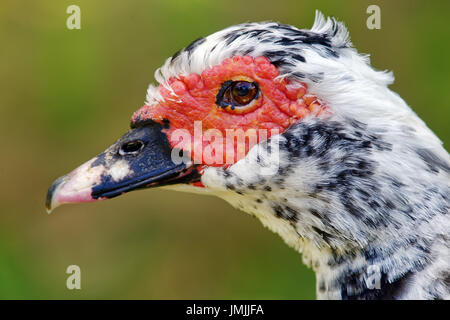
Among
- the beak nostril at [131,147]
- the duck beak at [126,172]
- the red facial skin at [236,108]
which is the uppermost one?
the red facial skin at [236,108]

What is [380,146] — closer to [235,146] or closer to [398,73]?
[235,146]

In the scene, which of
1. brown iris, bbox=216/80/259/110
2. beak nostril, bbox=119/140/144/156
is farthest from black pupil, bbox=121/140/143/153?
brown iris, bbox=216/80/259/110

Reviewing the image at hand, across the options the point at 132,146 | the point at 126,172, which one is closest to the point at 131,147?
the point at 132,146

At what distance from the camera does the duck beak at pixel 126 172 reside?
99.4 inches

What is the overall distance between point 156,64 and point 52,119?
1.26 m

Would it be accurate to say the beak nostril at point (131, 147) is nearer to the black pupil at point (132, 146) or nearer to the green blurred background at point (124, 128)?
the black pupil at point (132, 146)

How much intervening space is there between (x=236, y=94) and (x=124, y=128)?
159 inches

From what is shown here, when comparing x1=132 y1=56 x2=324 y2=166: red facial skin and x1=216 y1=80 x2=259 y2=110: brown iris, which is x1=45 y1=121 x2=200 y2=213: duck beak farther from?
x1=216 y1=80 x2=259 y2=110: brown iris

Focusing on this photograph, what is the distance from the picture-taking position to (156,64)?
6.15m

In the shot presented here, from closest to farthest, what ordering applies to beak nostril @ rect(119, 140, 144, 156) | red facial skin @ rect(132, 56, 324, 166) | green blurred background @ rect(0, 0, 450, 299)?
red facial skin @ rect(132, 56, 324, 166) < beak nostril @ rect(119, 140, 144, 156) < green blurred background @ rect(0, 0, 450, 299)

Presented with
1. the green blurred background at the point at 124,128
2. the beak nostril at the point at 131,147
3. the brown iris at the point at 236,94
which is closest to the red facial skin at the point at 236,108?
the brown iris at the point at 236,94

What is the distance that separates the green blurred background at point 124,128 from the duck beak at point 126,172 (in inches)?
131

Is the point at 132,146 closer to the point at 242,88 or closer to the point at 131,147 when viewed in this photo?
the point at 131,147

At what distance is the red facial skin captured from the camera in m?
2.49
